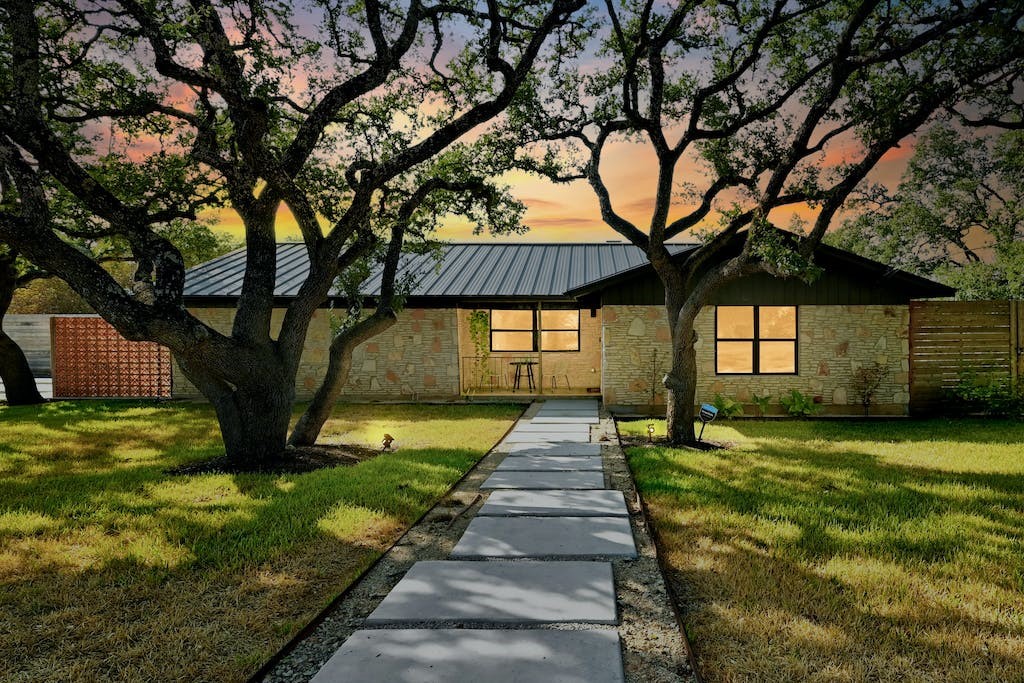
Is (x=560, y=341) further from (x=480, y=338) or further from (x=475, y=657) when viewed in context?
(x=475, y=657)

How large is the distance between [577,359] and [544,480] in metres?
10.2

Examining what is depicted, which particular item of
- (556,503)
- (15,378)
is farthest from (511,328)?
(15,378)

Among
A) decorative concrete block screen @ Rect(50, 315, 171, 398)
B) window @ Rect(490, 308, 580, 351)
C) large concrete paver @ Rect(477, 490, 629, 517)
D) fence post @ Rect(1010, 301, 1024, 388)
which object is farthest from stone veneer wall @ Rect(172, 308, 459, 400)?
fence post @ Rect(1010, 301, 1024, 388)

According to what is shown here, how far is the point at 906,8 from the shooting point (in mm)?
7672

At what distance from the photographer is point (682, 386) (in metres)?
8.38

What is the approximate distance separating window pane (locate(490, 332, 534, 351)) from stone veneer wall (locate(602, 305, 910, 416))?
4.71 m

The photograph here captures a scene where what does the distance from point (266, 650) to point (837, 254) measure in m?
11.5

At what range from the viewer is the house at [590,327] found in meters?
11.5

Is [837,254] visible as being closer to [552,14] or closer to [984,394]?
[984,394]

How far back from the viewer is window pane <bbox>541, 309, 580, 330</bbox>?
16.3m

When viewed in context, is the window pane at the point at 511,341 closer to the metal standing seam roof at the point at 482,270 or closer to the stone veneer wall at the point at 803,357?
the metal standing seam roof at the point at 482,270

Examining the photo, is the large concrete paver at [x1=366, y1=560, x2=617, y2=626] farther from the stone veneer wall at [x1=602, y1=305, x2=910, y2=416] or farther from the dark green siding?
the dark green siding

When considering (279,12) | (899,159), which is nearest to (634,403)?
(279,12)

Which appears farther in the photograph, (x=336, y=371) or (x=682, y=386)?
(x=682, y=386)
